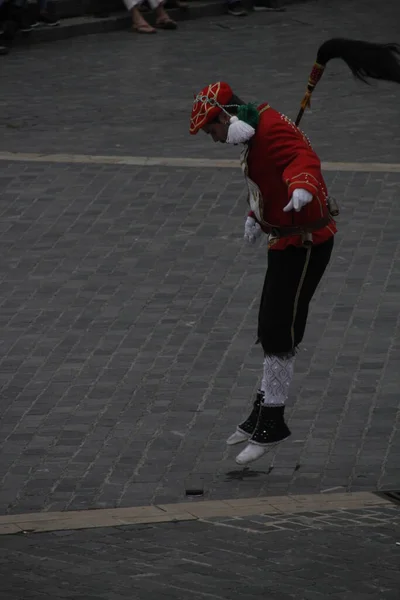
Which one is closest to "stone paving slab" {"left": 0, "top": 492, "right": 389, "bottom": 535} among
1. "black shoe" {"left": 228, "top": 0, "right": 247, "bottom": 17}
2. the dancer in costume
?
the dancer in costume

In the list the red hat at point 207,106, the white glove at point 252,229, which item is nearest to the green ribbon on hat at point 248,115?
the red hat at point 207,106

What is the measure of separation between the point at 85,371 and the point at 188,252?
2212 millimetres

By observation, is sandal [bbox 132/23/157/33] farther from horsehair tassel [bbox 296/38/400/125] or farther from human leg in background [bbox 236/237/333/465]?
human leg in background [bbox 236/237/333/465]

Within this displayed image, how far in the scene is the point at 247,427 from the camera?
24.4 ft

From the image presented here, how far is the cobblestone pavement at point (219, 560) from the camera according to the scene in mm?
5715

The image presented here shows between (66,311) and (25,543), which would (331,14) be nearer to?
(66,311)

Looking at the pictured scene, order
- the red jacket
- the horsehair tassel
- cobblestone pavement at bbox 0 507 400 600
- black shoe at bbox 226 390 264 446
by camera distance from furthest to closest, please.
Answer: black shoe at bbox 226 390 264 446, the horsehair tassel, the red jacket, cobblestone pavement at bbox 0 507 400 600

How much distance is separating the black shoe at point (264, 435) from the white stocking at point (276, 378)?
0.04m

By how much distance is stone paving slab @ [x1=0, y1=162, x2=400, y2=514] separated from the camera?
732cm

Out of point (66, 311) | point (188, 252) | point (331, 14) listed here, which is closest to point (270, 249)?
point (66, 311)

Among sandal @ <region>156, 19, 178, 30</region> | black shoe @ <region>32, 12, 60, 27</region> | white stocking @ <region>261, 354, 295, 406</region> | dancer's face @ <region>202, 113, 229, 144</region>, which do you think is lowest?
sandal @ <region>156, 19, 178, 30</region>

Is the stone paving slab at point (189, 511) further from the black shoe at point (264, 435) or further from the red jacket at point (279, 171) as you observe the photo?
the red jacket at point (279, 171)

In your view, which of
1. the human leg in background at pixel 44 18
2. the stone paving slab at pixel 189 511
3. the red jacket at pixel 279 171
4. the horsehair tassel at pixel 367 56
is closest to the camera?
the stone paving slab at pixel 189 511

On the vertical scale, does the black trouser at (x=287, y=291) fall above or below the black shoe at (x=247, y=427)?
above
